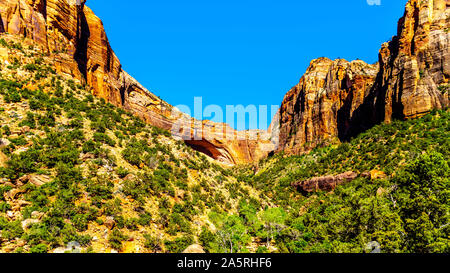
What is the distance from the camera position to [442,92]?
36531 millimetres

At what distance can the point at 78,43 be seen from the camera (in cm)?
3575

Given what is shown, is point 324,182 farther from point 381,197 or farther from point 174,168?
point 174,168

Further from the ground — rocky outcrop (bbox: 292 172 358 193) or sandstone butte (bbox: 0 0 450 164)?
sandstone butte (bbox: 0 0 450 164)

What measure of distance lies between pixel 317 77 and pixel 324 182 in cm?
4194

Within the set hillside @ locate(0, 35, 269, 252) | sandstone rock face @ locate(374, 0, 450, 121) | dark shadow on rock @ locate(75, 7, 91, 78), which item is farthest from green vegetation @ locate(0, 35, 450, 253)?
dark shadow on rock @ locate(75, 7, 91, 78)

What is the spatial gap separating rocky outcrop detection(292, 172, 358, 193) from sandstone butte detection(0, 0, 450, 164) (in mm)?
14263

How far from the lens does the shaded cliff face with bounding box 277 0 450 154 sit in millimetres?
38000

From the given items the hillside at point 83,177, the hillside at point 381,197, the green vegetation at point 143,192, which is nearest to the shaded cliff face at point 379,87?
the hillside at point 381,197

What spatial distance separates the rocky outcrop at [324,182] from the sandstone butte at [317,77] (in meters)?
14.3

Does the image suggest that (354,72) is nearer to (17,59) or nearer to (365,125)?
(365,125)

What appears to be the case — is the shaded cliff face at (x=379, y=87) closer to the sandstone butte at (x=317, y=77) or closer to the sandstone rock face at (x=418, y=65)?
the sandstone rock face at (x=418, y=65)

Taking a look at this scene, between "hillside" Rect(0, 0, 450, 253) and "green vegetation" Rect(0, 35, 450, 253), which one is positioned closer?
"green vegetation" Rect(0, 35, 450, 253)

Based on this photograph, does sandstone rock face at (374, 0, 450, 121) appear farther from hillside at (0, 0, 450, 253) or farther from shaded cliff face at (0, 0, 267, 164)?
shaded cliff face at (0, 0, 267, 164)

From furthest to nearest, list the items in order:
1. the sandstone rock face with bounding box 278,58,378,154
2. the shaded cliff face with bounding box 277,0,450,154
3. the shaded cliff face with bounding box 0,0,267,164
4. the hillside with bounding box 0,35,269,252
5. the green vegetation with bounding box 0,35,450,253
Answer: the sandstone rock face with bounding box 278,58,378,154 < the shaded cliff face with bounding box 277,0,450,154 < the shaded cliff face with bounding box 0,0,267,164 < the hillside with bounding box 0,35,269,252 < the green vegetation with bounding box 0,35,450,253
